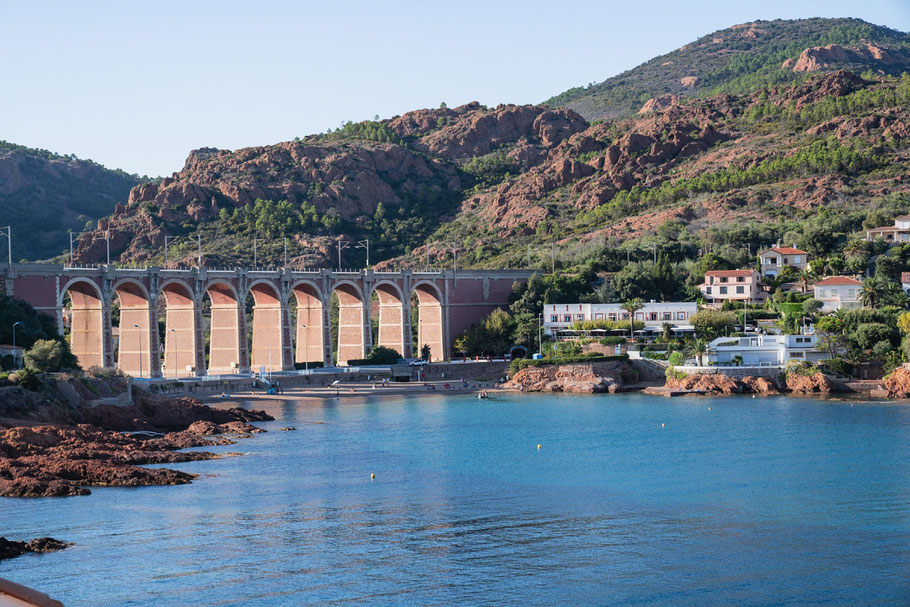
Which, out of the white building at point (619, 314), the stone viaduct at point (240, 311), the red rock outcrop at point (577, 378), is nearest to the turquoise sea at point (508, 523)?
the red rock outcrop at point (577, 378)

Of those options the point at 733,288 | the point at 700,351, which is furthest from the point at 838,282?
the point at 700,351

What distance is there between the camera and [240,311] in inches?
3531

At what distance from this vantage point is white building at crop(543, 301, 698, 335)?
3644 inches

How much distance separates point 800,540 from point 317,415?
42001 mm

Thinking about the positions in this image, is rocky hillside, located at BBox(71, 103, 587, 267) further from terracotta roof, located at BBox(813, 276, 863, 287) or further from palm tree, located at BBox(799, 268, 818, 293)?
terracotta roof, located at BBox(813, 276, 863, 287)

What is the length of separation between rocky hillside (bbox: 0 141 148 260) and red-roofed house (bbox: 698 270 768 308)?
320ft

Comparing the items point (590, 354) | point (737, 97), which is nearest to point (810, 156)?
point (737, 97)

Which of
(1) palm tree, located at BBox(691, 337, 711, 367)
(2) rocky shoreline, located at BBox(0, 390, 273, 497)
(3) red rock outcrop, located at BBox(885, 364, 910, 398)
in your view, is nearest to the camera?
(2) rocky shoreline, located at BBox(0, 390, 273, 497)

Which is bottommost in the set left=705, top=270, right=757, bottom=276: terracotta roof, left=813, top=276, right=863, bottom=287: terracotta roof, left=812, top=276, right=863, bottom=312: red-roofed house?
left=812, top=276, right=863, bottom=312: red-roofed house

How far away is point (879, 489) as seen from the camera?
1580 inches

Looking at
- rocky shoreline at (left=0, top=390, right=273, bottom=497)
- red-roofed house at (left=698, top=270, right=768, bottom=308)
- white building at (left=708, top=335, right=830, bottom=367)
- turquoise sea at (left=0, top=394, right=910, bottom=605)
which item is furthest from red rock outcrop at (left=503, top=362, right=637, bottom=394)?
rocky shoreline at (left=0, top=390, right=273, bottom=497)

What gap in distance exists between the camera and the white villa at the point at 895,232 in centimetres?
10212

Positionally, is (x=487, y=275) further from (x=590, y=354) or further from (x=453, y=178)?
(x=453, y=178)

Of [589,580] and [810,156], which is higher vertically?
[810,156]
